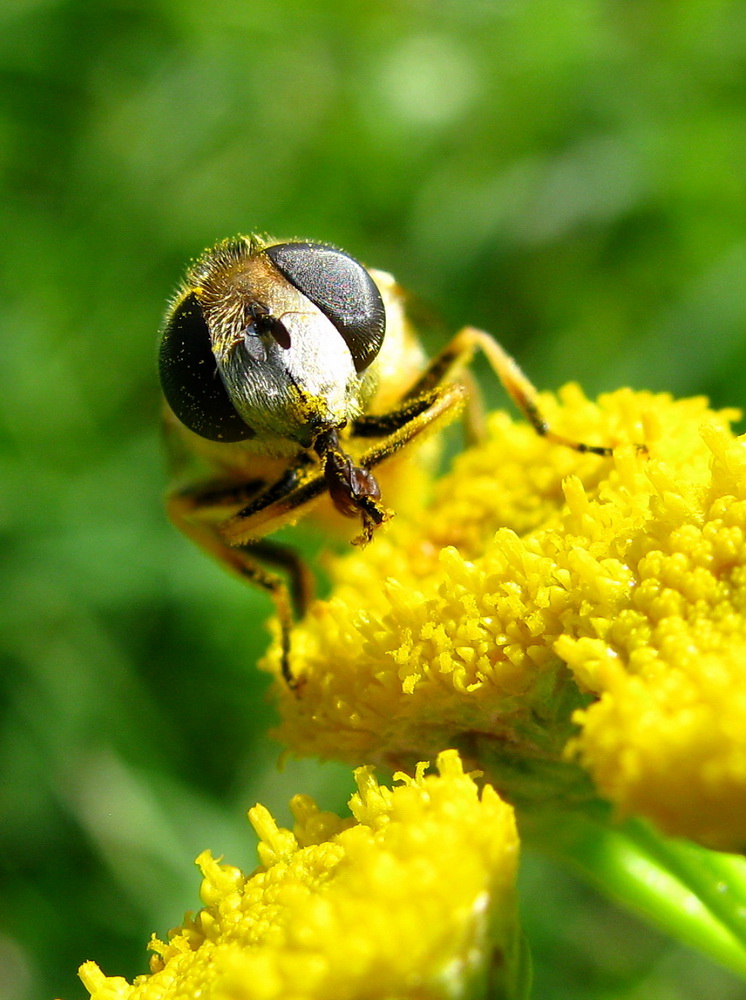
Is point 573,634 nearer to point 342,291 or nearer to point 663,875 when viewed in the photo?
point 663,875

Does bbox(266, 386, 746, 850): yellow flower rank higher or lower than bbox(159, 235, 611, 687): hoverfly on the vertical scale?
lower

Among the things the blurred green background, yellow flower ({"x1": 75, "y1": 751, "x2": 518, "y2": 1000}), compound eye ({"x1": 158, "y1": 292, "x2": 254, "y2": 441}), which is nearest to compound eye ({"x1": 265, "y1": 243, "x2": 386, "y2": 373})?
compound eye ({"x1": 158, "y1": 292, "x2": 254, "y2": 441})

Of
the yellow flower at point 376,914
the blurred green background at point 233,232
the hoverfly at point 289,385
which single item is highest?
the blurred green background at point 233,232

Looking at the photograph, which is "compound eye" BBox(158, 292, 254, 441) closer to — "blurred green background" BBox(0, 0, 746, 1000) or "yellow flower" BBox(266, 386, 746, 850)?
"yellow flower" BBox(266, 386, 746, 850)

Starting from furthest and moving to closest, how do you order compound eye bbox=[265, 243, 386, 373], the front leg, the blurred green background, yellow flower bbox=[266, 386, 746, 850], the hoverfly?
the blurred green background < the front leg < compound eye bbox=[265, 243, 386, 373] < the hoverfly < yellow flower bbox=[266, 386, 746, 850]

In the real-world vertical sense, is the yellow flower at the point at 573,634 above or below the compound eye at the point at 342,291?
below

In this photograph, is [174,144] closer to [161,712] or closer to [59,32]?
[59,32]

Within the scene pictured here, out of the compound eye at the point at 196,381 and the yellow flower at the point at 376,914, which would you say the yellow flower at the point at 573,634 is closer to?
the yellow flower at the point at 376,914

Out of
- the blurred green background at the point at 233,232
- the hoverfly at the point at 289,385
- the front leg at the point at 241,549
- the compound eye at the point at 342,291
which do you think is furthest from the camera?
the blurred green background at the point at 233,232

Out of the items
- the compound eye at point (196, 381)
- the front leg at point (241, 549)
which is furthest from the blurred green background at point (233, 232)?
the compound eye at point (196, 381)
